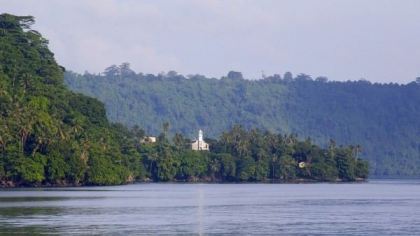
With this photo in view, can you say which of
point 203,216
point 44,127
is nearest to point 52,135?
point 44,127

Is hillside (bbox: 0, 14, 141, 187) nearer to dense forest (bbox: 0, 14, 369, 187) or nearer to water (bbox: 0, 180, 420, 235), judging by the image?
dense forest (bbox: 0, 14, 369, 187)

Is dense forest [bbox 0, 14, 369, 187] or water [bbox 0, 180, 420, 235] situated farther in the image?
dense forest [bbox 0, 14, 369, 187]

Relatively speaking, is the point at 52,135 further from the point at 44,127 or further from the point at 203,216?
the point at 203,216

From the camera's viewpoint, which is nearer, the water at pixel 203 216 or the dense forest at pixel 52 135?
the water at pixel 203 216

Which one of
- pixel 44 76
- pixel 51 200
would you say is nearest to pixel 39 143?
pixel 44 76

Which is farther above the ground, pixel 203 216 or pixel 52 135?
pixel 52 135

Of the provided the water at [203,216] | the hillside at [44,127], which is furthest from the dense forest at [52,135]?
the water at [203,216]

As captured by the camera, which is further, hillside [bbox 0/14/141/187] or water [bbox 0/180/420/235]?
hillside [bbox 0/14/141/187]

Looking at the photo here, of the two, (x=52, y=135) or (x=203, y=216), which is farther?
(x=52, y=135)

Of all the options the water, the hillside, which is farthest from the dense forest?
the water

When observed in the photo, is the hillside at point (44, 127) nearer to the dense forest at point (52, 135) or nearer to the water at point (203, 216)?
the dense forest at point (52, 135)

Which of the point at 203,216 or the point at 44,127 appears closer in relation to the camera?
the point at 203,216

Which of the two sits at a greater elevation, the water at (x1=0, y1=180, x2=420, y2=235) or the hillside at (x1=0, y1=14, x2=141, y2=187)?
the hillside at (x1=0, y1=14, x2=141, y2=187)

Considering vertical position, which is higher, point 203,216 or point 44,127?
point 44,127
